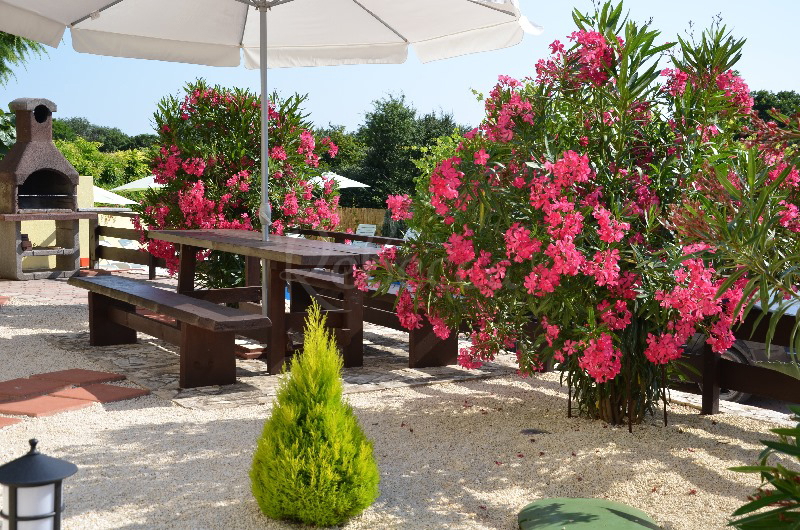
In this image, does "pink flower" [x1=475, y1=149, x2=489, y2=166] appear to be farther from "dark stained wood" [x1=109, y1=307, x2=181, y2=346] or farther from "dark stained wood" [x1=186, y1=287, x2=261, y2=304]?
"dark stained wood" [x1=186, y1=287, x2=261, y2=304]

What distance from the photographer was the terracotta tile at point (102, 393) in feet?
18.5

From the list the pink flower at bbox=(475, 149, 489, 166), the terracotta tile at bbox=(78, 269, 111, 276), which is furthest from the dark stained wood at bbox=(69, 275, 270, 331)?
the terracotta tile at bbox=(78, 269, 111, 276)

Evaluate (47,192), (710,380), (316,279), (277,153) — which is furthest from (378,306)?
(47,192)

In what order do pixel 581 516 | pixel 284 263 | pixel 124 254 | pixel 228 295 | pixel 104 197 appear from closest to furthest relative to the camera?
pixel 581 516 → pixel 284 263 → pixel 228 295 → pixel 124 254 → pixel 104 197

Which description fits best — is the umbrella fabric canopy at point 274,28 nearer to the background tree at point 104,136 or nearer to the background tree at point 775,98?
the background tree at point 775,98

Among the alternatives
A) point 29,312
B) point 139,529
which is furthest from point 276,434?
point 29,312

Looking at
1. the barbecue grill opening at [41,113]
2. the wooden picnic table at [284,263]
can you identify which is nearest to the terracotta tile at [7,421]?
the wooden picnic table at [284,263]

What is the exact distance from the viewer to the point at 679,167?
15.5ft

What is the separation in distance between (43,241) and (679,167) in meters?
11.8

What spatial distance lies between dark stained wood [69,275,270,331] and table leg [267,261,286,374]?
0.49 m

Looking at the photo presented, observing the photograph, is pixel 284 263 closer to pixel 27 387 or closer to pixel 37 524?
pixel 27 387

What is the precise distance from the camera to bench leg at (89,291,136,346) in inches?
295

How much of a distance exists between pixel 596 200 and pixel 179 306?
9.93 feet

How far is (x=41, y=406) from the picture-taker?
5.40 meters
